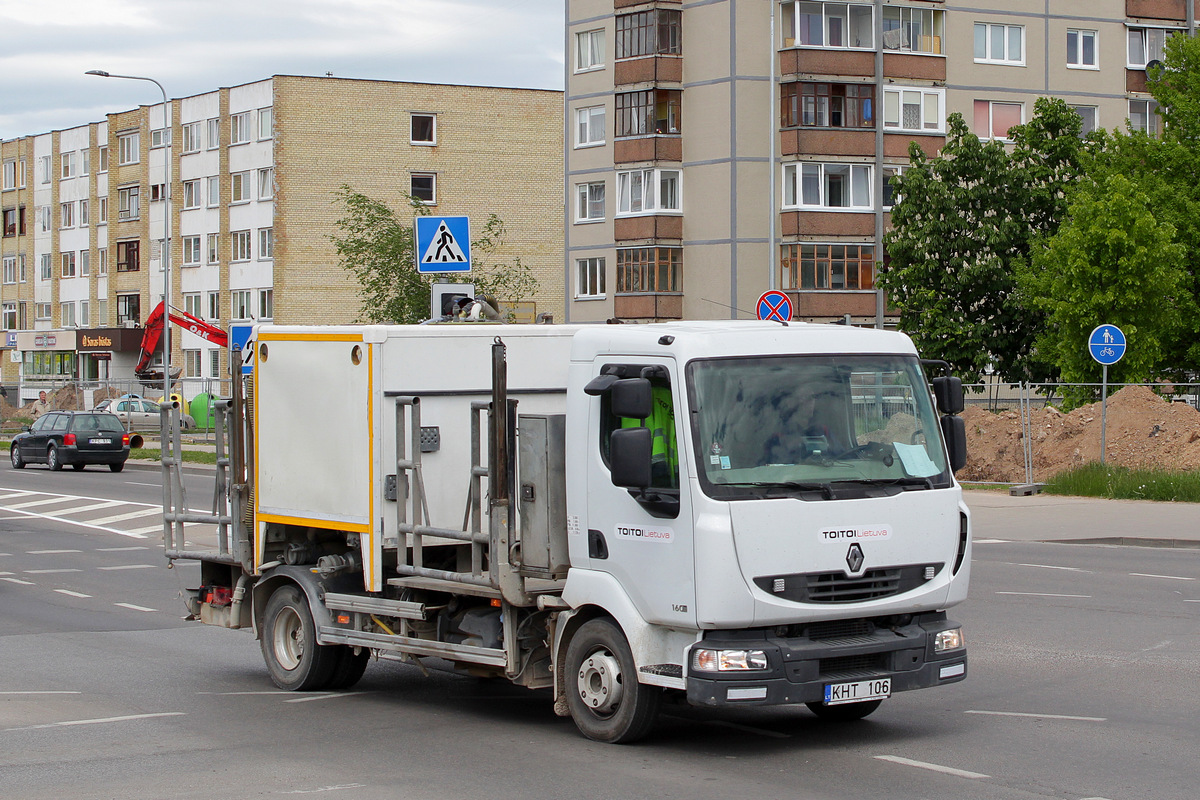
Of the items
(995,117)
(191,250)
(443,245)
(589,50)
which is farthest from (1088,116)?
(443,245)

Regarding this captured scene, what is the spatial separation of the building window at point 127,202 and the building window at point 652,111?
39222 mm

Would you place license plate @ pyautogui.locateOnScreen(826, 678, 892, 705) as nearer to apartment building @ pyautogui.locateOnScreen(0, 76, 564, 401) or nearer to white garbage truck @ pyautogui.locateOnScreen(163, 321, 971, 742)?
white garbage truck @ pyautogui.locateOnScreen(163, 321, 971, 742)

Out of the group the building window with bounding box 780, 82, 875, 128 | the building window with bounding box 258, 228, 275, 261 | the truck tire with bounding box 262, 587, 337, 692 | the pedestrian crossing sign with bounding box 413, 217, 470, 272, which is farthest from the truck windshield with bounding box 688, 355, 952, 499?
the building window with bounding box 258, 228, 275, 261

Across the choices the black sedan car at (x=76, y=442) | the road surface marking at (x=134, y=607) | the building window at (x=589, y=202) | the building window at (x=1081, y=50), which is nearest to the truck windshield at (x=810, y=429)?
the road surface marking at (x=134, y=607)

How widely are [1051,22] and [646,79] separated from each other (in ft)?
52.0

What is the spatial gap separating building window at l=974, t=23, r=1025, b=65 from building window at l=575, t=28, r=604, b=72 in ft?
46.5

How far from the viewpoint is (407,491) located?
30.6 feet

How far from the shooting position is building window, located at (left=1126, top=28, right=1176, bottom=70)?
5878cm

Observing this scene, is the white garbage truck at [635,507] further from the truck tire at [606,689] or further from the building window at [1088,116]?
the building window at [1088,116]

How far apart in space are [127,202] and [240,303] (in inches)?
569

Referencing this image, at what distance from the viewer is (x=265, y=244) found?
75.2 metres

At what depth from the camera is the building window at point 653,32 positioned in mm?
56000

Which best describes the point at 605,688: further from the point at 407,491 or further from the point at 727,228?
the point at 727,228

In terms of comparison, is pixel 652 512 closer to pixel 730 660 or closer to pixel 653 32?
pixel 730 660
